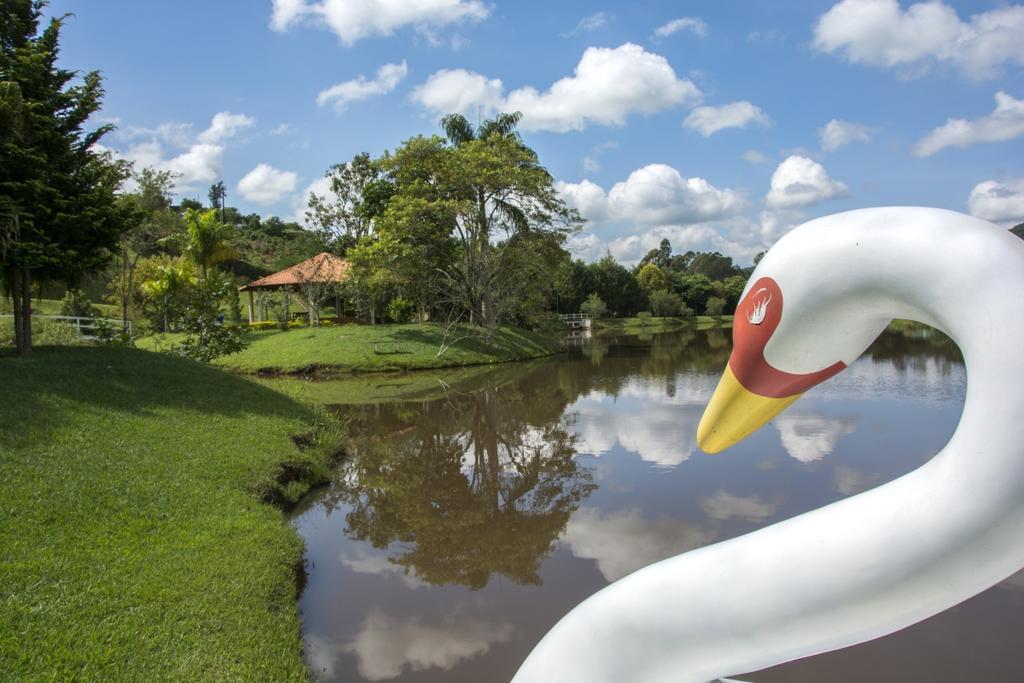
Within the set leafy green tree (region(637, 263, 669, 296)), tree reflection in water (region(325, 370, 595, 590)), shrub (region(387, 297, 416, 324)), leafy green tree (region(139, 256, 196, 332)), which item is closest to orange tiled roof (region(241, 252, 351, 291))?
shrub (region(387, 297, 416, 324))

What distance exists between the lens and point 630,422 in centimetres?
1175

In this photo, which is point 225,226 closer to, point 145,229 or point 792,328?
point 145,229

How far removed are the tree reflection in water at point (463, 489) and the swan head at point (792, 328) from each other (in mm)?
3988

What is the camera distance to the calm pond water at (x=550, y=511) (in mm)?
4047

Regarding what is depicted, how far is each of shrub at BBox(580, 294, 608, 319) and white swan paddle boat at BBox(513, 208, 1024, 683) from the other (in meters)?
45.8

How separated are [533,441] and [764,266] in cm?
914

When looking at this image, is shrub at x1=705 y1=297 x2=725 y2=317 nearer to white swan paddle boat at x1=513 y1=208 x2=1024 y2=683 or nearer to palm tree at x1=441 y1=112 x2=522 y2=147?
palm tree at x1=441 y1=112 x2=522 y2=147

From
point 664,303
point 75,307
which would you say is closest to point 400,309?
point 75,307

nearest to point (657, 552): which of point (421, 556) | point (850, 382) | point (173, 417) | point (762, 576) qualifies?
point (421, 556)

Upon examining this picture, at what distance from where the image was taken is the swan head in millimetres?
1503

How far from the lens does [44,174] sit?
9.23 meters

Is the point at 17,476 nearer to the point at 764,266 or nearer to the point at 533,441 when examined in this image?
the point at 764,266

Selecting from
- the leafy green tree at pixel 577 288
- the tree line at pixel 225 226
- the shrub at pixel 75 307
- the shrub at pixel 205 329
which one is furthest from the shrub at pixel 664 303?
the shrub at pixel 205 329

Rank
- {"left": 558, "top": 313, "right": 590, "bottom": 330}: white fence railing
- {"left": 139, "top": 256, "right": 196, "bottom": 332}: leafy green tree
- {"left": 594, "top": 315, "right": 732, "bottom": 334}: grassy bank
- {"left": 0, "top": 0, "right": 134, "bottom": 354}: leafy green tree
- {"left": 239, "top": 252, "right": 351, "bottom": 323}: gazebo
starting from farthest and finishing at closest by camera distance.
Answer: {"left": 594, "top": 315, "right": 732, "bottom": 334}: grassy bank, {"left": 558, "top": 313, "right": 590, "bottom": 330}: white fence railing, {"left": 239, "top": 252, "right": 351, "bottom": 323}: gazebo, {"left": 139, "top": 256, "right": 196, "bottom": 332}: leafy green tree, {"left": 0, "top": 0, "right": 134, "bottom": 354}: leafy green tree
